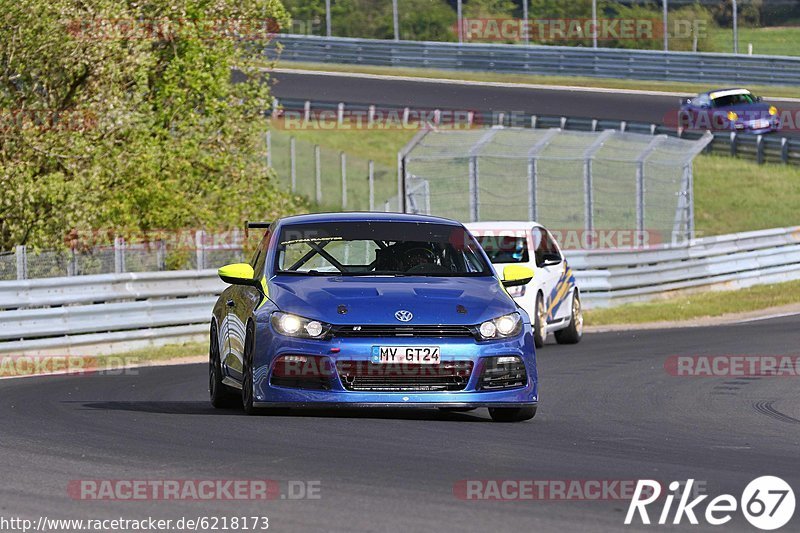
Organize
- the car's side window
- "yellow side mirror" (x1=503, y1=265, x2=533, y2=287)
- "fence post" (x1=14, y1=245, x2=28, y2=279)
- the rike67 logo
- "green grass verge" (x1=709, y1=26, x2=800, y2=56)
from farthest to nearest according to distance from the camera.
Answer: "green grass verge" (x1=709, y1=26, x2=800, y2=56)
"fence post" (x1=14, y1=245, x2=28, y2=279)
the car's side window
"yellow side mirror" (x1=503, y1=265, x2=533, y2=287)
the rike67 logo

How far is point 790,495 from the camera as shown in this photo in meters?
7.46

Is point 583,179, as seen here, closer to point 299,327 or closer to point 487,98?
point 487,98

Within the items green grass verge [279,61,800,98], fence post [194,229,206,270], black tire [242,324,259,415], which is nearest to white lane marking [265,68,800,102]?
green grass verge [279,61,800,98]

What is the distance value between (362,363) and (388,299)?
1.55 feet

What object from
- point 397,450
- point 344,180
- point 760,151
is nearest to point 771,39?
point 760,151

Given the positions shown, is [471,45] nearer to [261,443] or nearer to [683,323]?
[683,323]

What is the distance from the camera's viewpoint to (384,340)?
33.1ft

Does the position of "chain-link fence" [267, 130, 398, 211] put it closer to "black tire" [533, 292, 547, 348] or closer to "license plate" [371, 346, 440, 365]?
"black tire" [533, 292, 547, 348]

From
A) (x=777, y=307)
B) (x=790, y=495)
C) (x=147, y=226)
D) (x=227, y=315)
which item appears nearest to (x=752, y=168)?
(x=777, y=307)

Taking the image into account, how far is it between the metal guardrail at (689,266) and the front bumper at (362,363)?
16314 mm

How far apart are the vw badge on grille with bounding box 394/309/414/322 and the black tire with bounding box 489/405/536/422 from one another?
3.49 feet

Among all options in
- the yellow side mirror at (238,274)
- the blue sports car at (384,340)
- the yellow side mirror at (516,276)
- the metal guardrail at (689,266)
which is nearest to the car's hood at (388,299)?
the blue sports car at (384,340)

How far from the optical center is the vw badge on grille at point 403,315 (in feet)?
33.2

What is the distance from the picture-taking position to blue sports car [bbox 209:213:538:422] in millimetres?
10117
